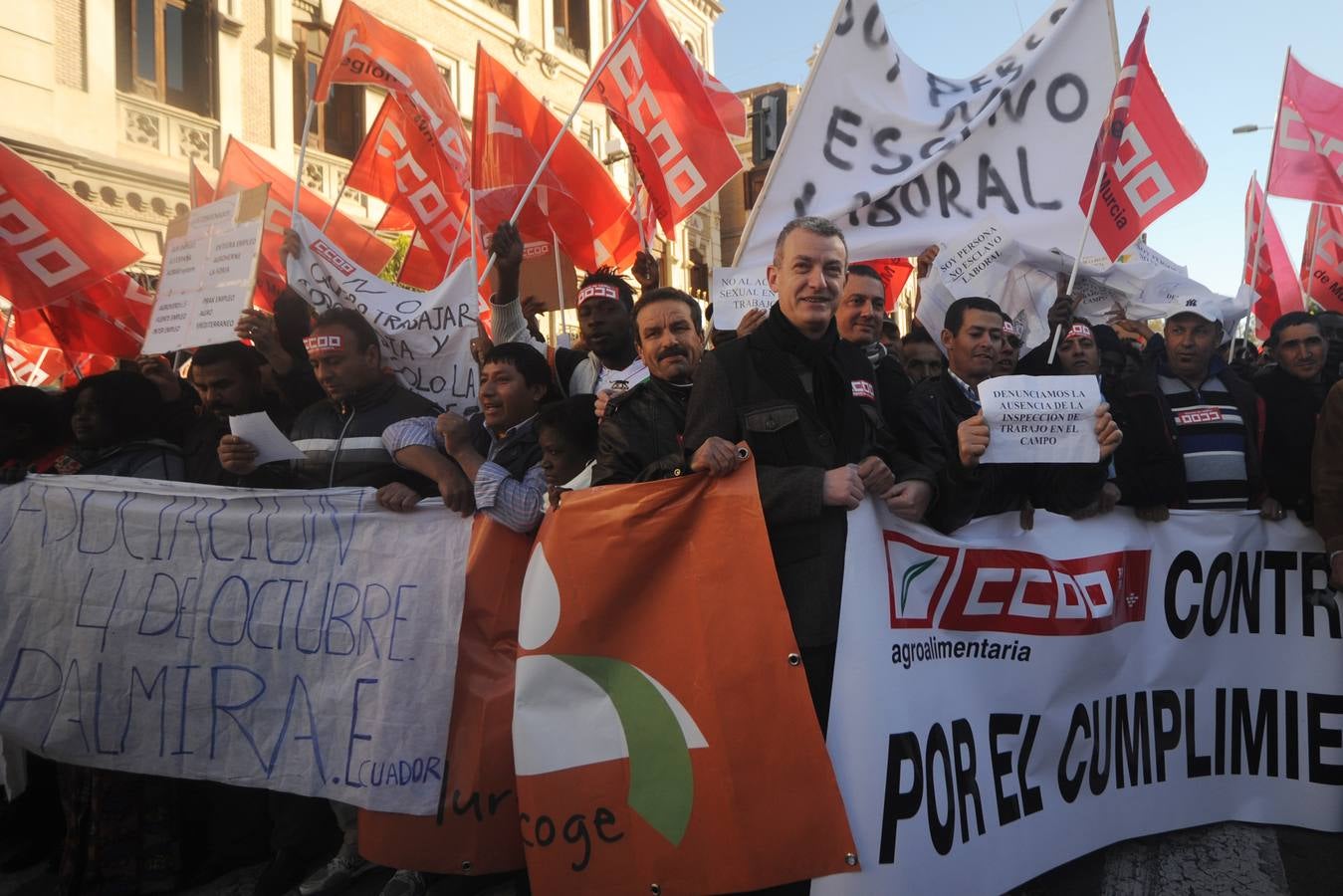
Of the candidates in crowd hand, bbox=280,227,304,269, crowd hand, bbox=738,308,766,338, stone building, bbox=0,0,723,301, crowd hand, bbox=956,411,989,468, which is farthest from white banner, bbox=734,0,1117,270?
stone building, bbox=0,0,723,301

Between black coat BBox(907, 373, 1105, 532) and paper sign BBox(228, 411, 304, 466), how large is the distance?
220 centimetres

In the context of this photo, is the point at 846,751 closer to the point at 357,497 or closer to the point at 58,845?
the point at 357,497

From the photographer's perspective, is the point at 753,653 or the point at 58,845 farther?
the point at 58,845

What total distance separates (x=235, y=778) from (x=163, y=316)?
219 cm

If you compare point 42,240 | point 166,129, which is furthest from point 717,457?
point 166,129

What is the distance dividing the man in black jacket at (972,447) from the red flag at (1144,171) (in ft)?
3.29

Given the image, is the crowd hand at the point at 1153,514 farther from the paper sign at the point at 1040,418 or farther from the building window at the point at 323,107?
the building window at the point at 323,107

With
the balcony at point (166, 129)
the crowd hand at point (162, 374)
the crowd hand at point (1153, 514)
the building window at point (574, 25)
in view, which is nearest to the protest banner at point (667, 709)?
the crowd hand at point (1153, 514)

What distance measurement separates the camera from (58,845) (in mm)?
3943

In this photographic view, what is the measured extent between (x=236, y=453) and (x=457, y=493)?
0.85 meters

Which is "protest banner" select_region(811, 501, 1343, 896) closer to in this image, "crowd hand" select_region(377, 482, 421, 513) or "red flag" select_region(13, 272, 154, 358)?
"crowd hand" select_region(377, 482, 421, 513)

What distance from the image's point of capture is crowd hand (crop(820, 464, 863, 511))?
2578 millimetres

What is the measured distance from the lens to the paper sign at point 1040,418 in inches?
112

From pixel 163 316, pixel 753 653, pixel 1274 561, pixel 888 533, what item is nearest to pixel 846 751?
pixel 753 653
